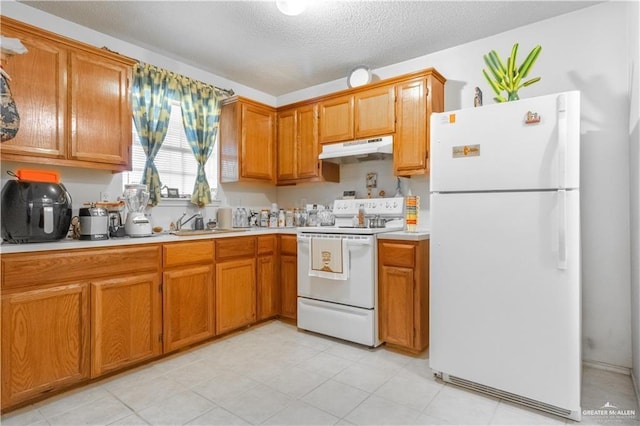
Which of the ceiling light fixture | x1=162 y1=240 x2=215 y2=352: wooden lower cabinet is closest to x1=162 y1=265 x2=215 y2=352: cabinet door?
x1=162 y1=240 x2=215 y2=352: wooden lower cabinet

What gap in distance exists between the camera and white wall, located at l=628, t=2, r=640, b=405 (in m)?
1.93

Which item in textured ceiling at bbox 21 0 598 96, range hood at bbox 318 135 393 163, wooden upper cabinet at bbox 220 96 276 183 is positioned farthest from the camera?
wooden upper cabinet at bbox 220 96 276 183

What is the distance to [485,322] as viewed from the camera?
2027 millimetres

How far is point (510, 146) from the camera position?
76.7 inches

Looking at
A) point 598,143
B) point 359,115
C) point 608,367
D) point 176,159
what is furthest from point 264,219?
point 608,367

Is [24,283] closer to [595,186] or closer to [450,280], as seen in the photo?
[450,280]

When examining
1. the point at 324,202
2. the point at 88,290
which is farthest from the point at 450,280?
the point at 88,290

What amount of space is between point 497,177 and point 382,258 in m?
1.09

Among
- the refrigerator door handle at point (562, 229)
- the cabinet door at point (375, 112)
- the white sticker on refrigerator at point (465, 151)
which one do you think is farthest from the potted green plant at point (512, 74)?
the cabinet door at point (375, 112)

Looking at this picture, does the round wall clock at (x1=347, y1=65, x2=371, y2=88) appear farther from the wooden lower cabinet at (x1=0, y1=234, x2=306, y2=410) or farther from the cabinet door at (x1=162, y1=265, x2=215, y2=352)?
the cabinet door at (x1=162, y1=265, x2=215, y2=352)

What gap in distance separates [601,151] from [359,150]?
1.80 meters

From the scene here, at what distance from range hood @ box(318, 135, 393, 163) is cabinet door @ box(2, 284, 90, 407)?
89.1 inches

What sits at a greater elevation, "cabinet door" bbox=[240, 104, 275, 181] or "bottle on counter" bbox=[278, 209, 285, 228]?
"cabinet door" bbox=[240, 104, 275, 181]

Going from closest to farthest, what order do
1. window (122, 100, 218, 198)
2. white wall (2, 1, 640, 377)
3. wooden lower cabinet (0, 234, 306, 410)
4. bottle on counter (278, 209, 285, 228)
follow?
wooden lower cabinet (0, 234, 306, 410) → white wall (2, 1, 640, 377) → window (122, 100, 218, 198) → bottle on counter (278, 209, 285, 228)
